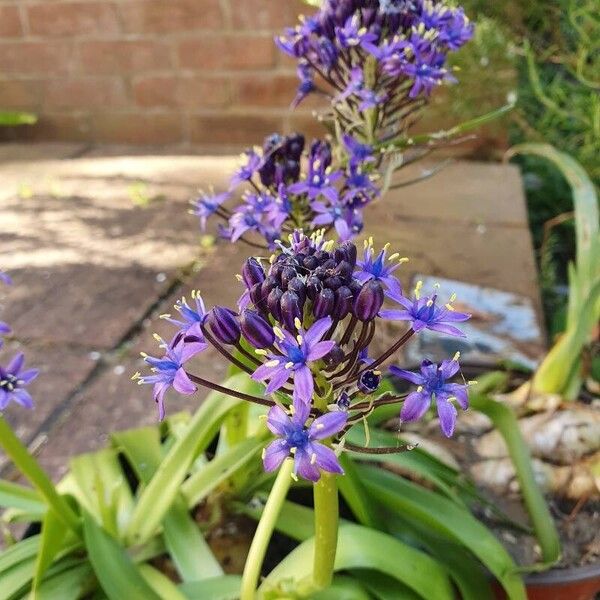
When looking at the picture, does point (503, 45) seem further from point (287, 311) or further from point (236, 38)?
point (287, 311)

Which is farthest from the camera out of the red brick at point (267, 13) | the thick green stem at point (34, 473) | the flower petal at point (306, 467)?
the red brick at point (267, 13)

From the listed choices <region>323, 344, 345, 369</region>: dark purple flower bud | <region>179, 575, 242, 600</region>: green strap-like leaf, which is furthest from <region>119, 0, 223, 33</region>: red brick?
<region>323, 344, 345, 369</region>: dark purple flower bud

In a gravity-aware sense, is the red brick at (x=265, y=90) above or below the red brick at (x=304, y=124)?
above

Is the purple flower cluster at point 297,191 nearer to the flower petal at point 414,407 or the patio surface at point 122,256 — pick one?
the flower petal at point 414,407

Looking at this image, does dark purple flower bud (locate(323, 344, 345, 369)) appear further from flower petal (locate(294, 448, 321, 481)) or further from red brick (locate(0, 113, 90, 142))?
red brick (locate(0, 113, 90, 142))

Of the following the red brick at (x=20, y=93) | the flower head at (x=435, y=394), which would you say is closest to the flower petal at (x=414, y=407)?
the flower head at (x=435, y=394)

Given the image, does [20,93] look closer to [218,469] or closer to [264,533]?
[218,469]

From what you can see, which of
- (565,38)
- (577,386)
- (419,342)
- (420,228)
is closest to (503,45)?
(565,38)
